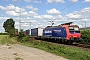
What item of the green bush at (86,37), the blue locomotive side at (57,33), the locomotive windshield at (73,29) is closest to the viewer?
the locomotive windshield at (73,29)

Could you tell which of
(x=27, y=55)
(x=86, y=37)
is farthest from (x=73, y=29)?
(x=27, y=55)

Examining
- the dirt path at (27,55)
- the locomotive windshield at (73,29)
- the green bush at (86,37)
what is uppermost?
the locomotive windshield at (73,29)

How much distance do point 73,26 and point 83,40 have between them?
4.09 metres

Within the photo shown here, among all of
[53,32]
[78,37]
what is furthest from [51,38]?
[78,37]

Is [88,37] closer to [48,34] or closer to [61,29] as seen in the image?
[61,29]

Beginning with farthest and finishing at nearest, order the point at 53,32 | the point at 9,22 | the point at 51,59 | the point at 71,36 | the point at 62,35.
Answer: the point at 9,22, the point at 53,32, the point at 62,35, the point at 71,36, the point at 51,59

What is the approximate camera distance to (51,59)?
44.6 ft

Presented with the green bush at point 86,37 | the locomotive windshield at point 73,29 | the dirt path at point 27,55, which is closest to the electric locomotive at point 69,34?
the locomotive windshield at point 73,29

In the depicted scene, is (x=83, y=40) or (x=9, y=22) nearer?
(x=83, y=40)

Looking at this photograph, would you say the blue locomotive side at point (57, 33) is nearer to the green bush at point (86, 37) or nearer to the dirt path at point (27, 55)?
the green bush at point (86, 37)

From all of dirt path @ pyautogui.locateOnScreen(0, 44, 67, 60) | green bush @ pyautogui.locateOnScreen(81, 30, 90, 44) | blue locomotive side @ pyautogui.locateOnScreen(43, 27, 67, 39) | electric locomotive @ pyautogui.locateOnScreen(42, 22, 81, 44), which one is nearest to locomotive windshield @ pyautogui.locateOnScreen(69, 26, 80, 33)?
electric locomotive @ pyautogui.locateOnScreen(42, 22, 81, 44)

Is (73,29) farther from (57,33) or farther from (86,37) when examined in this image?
(57,33)

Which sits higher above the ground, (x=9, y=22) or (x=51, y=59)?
(x=9, y=22)

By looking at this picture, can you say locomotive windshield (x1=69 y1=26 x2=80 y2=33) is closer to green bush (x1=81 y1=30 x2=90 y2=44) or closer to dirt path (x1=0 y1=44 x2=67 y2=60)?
green bush (x1=81 y1=30 x2=90 y2=44)
